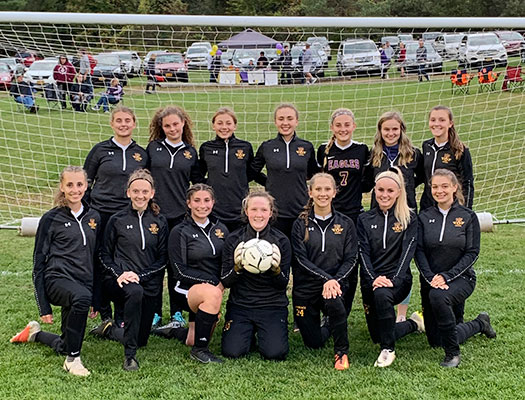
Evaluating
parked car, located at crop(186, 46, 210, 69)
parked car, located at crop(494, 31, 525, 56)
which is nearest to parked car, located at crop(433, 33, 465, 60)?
parked car, located at crop(494, 31, 525, 56)

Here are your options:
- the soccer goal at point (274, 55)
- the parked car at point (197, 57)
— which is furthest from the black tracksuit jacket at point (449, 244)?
the parked car at point (197, 57)

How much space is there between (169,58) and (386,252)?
453cm

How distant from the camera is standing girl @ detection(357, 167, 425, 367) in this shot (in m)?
4.64

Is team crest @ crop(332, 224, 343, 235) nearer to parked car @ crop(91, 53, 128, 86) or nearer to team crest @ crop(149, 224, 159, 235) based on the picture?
team crest @ crop(149, 224, 159, 235)

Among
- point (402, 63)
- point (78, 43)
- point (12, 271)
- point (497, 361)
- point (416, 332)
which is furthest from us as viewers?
point (402, 63)

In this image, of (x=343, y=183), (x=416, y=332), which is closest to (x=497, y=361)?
(x=416, y=332)

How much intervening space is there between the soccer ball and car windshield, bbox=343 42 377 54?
4.00 meters

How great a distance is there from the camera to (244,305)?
192 inches

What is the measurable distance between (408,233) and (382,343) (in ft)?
2.69

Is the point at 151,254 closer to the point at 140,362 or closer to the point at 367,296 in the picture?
the point at 140,362

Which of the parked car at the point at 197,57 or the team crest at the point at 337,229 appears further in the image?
the parked car at the point at 197,57

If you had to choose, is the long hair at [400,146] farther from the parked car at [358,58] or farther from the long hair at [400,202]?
the parked car at [358,58]

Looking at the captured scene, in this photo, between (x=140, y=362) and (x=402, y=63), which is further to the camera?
→ (x=402, y=63)

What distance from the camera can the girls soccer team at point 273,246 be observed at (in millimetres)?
4645
